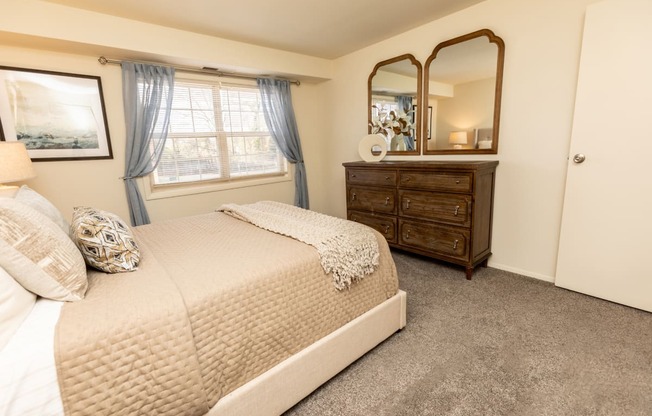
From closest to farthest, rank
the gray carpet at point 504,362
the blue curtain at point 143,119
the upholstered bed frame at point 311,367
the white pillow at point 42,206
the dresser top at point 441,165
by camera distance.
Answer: the upholstered bed frame at point 311,367, the gray carpet at point 504,362, the white pillow at point 42,206, the dresser top at point 441,165, the blue curtain at point 143,119

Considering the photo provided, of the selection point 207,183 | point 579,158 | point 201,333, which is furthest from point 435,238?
point 207,183

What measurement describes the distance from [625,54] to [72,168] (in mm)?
4343

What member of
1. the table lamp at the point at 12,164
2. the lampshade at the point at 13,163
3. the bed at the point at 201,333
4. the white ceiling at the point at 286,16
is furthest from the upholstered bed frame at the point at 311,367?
the white ceiling at the point at 286,16

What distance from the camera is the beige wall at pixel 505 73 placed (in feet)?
7.43

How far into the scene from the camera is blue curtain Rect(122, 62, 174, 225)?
113 inches

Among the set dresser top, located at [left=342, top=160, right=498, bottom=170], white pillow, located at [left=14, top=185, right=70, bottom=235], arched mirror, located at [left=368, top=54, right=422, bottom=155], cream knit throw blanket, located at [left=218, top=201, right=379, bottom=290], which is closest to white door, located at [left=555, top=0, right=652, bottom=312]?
dresser top, located at [left=342, top=160, right=498, bottom=170]

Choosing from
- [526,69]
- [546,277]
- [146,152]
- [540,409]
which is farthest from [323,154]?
[540,409]

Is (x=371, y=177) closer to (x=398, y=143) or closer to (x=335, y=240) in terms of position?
(x=398, y=143)

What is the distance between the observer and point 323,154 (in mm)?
4457

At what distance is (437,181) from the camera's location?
2646 mm

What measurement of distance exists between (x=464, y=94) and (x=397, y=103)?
753mm

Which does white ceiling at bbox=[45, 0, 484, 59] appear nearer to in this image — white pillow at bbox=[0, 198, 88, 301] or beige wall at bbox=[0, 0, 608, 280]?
beige wall at bbox=[0, 0, 608, 280]

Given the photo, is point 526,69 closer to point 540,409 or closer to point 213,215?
point 540,409

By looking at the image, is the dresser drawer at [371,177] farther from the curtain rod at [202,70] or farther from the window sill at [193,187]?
the curtain rod at [202,70]
